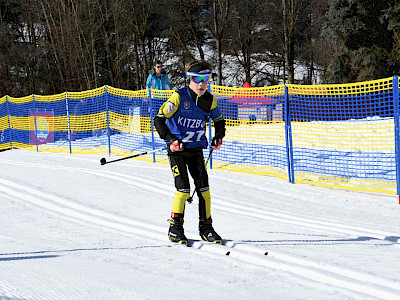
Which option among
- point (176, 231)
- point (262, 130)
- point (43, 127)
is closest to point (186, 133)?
point (176, 231)

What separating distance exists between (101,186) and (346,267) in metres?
6.30

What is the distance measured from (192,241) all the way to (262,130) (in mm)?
6675

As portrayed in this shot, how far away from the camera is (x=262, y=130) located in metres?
11.8

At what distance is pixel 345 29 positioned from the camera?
1091 inches

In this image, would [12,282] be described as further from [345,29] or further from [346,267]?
[345,29]

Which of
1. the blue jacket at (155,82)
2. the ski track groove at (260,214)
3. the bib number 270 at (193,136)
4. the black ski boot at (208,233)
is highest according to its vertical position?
the blue jacket at (155,82)

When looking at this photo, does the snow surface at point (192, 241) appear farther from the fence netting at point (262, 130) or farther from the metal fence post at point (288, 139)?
the fence netting at point (262, 130)

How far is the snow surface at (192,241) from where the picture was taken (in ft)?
12.6

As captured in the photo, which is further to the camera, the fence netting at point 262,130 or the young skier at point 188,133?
the fence netting at point 262,130

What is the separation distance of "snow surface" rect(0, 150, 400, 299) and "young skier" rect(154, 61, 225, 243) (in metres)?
0.30

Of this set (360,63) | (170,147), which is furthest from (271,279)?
(360,63)

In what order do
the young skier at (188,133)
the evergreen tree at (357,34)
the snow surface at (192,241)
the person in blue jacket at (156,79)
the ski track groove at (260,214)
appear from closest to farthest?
the snow surface at (192,241)
the young skier at (188,133)
the ski track groove at (260,214)
the person in blue jacket at (156,79)
the evergreen tree at (357,34)

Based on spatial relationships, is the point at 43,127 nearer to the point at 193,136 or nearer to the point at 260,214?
the point at 260,214

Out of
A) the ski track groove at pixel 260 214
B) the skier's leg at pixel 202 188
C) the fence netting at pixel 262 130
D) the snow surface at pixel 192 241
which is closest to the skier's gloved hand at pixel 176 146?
the skier's leg at pixel 202 188
